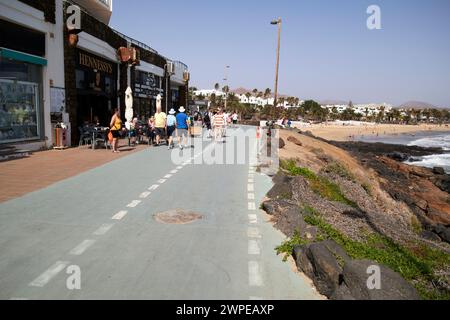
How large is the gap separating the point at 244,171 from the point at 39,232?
7952 millimetres

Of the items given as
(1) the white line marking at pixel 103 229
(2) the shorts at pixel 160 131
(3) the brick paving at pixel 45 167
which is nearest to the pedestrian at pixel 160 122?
(2) the shorts at pixel 160 131

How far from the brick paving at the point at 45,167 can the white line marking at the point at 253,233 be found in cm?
517

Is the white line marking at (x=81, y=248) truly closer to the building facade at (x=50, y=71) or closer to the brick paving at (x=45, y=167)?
the brick paving at (x=45, y=167)

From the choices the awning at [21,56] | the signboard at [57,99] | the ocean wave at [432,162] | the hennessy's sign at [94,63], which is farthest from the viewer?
the ocean wave at [432,162]

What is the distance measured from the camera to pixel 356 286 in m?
4.28

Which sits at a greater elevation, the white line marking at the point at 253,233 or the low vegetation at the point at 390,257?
the white line marking at the point at 253,233

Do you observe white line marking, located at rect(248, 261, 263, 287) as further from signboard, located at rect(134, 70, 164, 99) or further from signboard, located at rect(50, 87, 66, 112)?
signboard, located at rect(134, 70, 164, 99)

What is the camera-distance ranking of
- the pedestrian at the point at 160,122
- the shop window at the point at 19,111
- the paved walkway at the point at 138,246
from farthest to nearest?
the pedestrian at the point at 160,122, the shop window at the point at 19,111, the paved walkway at the point at 138,246

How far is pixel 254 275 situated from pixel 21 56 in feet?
42.6

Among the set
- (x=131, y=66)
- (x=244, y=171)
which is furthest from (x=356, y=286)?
(x=131, y=66)

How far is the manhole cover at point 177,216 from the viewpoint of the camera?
23.4ft
